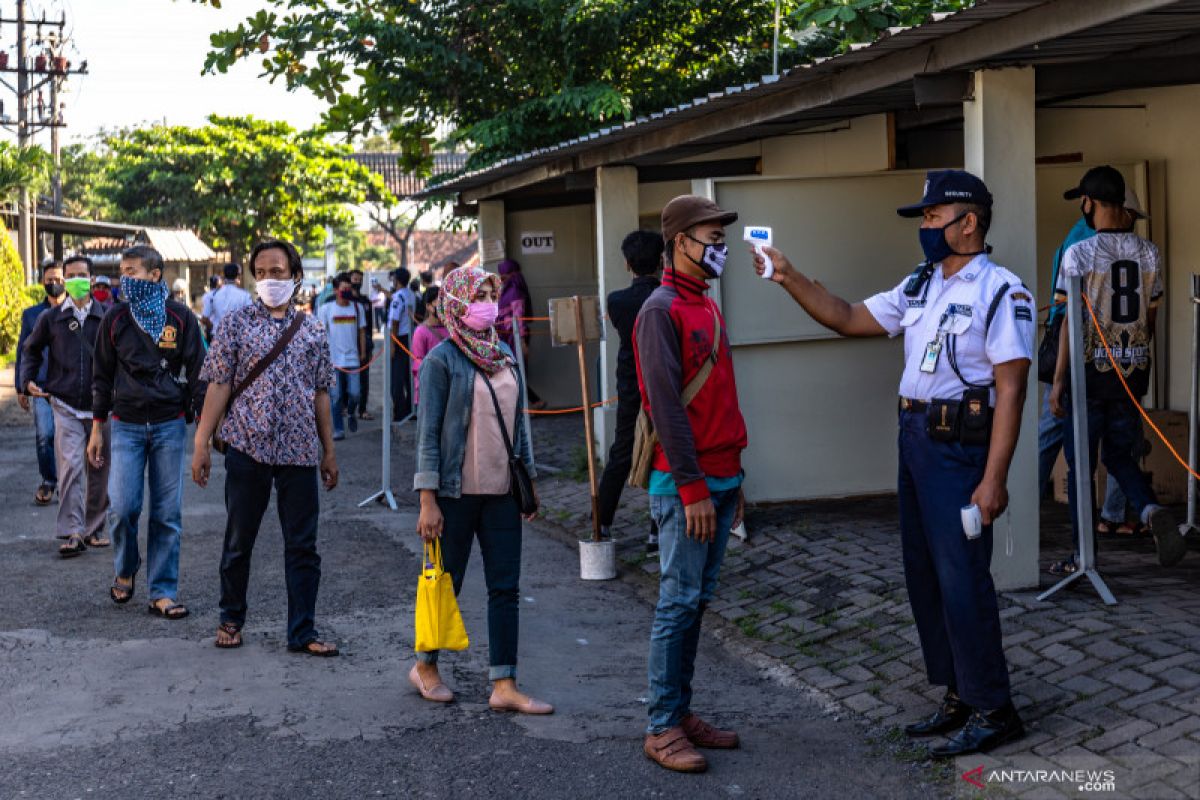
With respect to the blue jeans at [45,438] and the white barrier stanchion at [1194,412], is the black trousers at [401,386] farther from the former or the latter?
the white barrier stanchion at [1194,412]

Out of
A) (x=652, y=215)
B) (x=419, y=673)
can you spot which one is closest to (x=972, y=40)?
(x=419, y=673)

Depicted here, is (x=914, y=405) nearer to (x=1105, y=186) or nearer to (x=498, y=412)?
(x=498, y=412)

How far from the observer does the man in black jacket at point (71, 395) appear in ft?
31.4

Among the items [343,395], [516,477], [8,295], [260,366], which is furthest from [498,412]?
[8,295]

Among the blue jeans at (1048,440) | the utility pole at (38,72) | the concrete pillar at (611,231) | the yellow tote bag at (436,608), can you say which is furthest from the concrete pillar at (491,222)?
the utility pole at (38,72)

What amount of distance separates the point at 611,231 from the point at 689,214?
7657 mm

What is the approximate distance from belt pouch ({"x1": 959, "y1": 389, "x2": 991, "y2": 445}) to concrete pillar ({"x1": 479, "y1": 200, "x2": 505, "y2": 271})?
13277 mm

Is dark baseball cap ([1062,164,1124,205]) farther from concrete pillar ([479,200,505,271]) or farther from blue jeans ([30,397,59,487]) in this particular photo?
concrete pillar ([479,200,505,271])

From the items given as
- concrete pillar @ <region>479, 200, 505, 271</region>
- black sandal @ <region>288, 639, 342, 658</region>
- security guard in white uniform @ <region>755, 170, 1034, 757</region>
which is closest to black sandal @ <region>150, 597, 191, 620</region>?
black sandal @ <region>288, 639, 342, 658</region>

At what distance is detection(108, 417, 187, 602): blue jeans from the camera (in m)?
7.79

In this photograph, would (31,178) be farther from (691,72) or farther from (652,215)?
(652,215)

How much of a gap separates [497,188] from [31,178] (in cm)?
1682

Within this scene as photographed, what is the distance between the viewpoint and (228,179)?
52906 mm

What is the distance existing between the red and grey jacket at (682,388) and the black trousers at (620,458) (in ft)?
12.3
